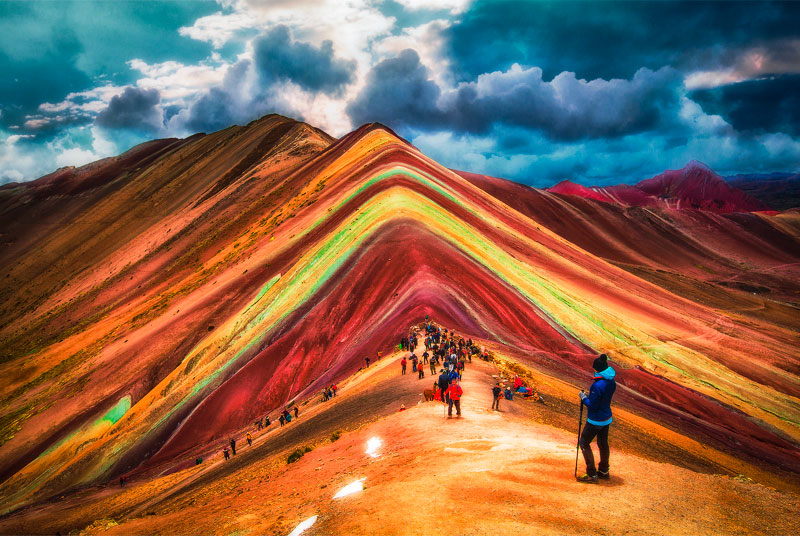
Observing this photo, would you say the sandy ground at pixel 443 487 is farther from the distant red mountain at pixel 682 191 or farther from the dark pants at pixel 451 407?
the distant red mountain at pixel 682 191

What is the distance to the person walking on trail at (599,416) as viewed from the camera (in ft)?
29.3

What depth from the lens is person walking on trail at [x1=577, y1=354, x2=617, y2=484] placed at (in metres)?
8.92

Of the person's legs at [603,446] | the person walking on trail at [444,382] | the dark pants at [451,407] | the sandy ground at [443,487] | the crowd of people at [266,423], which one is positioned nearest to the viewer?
the sandy ground at [443,487]

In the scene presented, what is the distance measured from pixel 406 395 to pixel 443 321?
34.6 feet

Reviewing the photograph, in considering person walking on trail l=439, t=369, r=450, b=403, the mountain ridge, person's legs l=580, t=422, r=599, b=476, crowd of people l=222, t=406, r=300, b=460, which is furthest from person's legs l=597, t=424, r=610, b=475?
crowd of people l=222, t=406, r=300, b=460

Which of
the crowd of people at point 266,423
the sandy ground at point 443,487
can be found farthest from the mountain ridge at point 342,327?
the sandy ground at point 443,487

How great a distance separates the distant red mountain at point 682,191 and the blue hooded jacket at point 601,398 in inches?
6111

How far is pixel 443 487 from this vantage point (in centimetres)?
953

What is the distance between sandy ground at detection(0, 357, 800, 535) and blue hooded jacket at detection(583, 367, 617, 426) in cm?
120

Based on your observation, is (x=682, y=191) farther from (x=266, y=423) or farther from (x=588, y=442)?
(x=588, y=442)

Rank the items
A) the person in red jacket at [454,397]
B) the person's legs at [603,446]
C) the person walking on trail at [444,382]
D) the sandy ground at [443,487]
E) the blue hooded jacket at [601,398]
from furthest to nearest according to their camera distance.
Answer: the person walking on trail at [444,382] < the person in red jacket at [454,397] < the person's legs at [603,446] < the blue hooded jacket at [601,398] < the sandy ground at [443,487]

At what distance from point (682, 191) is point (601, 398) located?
17159 cm

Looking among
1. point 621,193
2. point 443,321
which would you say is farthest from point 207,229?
point 621,193

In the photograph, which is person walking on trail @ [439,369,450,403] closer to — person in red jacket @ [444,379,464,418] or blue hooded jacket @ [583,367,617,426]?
person in red jacket @ [444,379,464,418]
